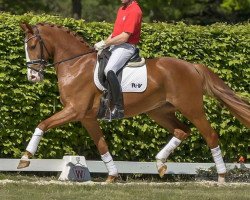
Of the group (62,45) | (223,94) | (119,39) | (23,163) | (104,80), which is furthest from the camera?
(223,94)

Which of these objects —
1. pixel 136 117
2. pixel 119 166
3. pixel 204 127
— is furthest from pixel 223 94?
pixel 119 166

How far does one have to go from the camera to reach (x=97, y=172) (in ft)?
44.1

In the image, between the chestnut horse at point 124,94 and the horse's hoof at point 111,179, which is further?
the horse's hoof at point 111,179

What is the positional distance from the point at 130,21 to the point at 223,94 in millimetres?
2044

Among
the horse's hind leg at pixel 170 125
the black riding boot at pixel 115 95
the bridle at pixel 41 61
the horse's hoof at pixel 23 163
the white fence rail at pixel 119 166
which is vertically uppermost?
the bridle at pixel 41 61

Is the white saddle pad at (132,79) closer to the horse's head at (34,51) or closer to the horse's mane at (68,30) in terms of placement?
the horse's mane at (68,30)

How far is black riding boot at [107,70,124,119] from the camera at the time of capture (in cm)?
1191

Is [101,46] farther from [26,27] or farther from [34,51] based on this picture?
[26,27]

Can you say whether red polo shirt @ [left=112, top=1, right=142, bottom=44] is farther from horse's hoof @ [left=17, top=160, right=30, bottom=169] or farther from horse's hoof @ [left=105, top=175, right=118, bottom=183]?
horse's hoof @ [left=17, top=160, right=30, bottom=169]

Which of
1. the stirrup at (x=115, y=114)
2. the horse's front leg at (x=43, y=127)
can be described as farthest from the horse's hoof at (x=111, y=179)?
the horse's front leg at (x=43, y=127)

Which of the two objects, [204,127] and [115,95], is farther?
[204,127]

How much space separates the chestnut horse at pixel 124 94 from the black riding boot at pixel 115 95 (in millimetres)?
196

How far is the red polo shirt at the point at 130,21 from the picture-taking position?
11.9 meters

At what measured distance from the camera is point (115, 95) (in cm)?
1202
